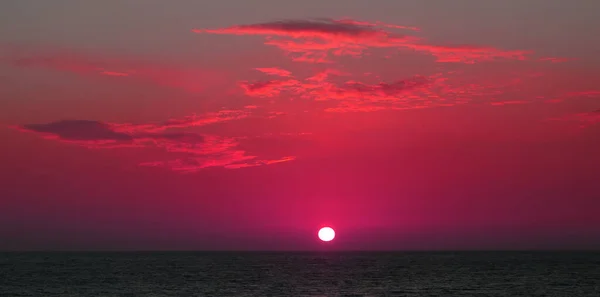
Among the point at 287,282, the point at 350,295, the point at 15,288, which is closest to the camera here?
the point at 350,295

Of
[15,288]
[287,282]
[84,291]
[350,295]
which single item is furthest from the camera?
[287,282]

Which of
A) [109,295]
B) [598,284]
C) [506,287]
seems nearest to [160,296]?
[109,295]

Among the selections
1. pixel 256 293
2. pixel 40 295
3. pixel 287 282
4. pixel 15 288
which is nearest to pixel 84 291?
pixel 40 295

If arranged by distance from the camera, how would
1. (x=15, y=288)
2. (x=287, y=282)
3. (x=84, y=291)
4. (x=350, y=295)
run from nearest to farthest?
(x=350, y=295), (x=84, y=291), (x=15, y=288), (x=287, y=282)

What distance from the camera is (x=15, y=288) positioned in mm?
100688

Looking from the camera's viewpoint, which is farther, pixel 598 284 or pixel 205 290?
pixel 598 284

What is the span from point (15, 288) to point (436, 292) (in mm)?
62565

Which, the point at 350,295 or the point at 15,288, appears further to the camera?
the point at 15,288

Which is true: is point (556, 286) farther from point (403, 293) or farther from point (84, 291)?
point (84, 291)

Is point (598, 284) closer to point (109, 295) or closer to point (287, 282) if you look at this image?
point (287, 282)

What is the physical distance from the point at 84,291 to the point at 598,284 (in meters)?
78.8

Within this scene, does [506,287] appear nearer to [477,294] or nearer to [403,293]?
[477,294]

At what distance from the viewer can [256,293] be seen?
288 ft

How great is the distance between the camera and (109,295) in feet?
288
